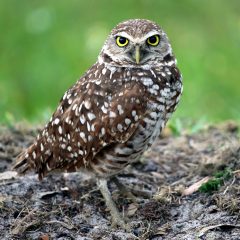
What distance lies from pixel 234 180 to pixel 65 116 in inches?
51.2

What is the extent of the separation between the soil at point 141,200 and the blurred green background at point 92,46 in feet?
6.72

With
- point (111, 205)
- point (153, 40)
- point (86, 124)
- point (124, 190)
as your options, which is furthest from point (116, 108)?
point (124, 190)

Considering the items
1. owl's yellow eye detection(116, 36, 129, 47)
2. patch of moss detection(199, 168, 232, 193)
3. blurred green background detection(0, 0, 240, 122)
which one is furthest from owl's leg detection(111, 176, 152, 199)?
blurred green background detection(0, 0, 240, 122)

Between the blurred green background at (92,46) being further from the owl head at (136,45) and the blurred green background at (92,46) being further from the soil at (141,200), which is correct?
the owl head at (136,45)

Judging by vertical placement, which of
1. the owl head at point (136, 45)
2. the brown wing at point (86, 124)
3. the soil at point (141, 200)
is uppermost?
the owl head at point (136, 45)

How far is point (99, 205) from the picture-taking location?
5.45m

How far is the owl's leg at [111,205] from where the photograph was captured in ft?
16.8

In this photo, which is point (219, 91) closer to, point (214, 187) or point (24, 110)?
point (24, 110)

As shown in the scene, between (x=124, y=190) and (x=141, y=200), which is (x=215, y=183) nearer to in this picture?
(x=141, y=200)

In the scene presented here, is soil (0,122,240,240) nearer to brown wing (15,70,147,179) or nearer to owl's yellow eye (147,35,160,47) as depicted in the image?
brown wing (15,70,147,179)

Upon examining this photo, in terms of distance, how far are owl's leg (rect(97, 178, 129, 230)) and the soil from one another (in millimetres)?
51

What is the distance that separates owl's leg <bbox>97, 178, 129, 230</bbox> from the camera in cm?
511

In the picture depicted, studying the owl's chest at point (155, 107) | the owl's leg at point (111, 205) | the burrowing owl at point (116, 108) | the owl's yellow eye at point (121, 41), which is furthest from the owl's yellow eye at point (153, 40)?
the owl's leg at point (111, 205)

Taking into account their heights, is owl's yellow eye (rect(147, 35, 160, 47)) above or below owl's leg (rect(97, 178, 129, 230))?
above
